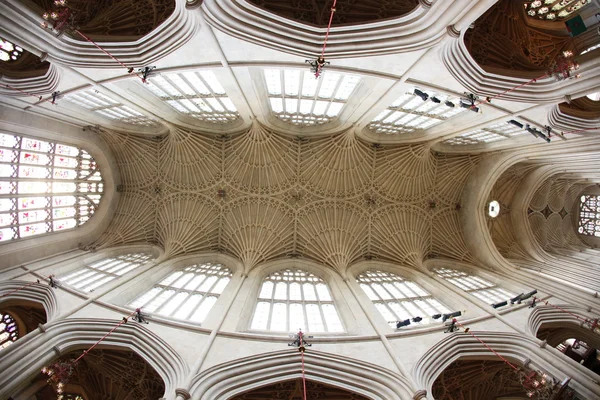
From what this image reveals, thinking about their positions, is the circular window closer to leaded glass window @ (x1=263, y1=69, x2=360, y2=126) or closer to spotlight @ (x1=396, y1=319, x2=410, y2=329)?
leaded glass window @ (x1=263, y1=69, x2=360, y2=126)

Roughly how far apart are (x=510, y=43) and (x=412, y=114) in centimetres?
354

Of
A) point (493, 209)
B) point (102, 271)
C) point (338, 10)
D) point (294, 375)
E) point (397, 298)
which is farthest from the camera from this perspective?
point (493, 209)

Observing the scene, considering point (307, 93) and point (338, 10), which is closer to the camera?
point (338, 10)

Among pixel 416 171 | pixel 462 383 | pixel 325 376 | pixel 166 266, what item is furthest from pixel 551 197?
pixel 166 266

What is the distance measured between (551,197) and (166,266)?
18.8 meters

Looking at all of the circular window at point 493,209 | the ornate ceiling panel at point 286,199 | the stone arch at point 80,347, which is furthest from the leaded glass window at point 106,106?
the circular window at point 493,209

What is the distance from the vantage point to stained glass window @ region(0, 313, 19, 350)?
9430 mm

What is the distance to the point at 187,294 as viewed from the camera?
1135cm

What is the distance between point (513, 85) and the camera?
8156mm

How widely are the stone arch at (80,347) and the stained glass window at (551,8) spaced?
12473 millimetres

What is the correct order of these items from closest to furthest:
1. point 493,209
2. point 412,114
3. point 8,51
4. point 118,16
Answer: point 118,16, point 8,51, point 412,114, point 493,209

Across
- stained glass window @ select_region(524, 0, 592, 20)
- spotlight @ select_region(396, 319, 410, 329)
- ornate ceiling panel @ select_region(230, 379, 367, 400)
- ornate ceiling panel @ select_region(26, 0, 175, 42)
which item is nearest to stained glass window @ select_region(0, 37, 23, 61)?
ornate ceiling panel @ select_region(26, 0, 175, 42)

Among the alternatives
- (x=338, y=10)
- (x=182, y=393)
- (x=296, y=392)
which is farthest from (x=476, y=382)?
(x=338, y=10)

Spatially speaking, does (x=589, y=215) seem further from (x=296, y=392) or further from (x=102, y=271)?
(x=102, y=271)
